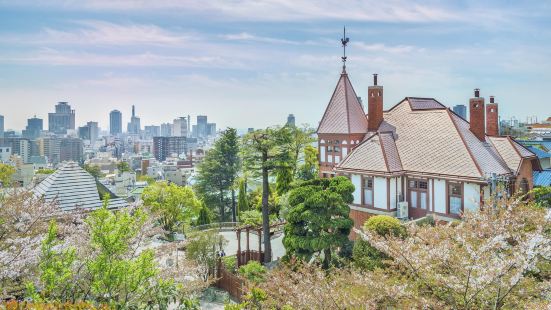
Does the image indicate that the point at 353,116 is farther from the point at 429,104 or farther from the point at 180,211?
the point at 180,211

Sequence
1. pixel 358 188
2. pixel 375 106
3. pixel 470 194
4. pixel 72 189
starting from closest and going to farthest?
pixel 470 194
pixel 72 189
pixel 358 188
pixel 375 106

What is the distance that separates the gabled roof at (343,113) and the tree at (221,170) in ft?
45.0

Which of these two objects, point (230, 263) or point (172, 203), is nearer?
point (230, 263)

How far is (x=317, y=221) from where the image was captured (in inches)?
623

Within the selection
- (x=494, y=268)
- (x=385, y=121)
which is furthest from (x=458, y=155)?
(x=494, y=268)

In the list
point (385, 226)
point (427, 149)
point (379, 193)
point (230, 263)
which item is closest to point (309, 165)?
point (379, 193)

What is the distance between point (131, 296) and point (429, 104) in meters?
20.4

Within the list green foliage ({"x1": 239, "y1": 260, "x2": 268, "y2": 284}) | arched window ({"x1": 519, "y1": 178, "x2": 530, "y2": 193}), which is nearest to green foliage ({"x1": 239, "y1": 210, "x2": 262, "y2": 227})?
green foliage ({"x1": 239, "y1": 260, "x2": 268, "y2": 284})

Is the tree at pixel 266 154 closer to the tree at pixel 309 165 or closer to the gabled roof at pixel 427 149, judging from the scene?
the gabled roof at pixel 427 149

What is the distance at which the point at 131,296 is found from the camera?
311 inches

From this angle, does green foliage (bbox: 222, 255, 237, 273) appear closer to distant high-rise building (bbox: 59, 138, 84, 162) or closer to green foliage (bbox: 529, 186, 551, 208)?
green foliage (bbox: 529, 186, 551, 208)

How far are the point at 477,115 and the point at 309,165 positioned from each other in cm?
1311

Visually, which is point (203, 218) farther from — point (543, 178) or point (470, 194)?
point (543, 178)

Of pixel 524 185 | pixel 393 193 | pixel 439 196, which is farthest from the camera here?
pixel 524 185
